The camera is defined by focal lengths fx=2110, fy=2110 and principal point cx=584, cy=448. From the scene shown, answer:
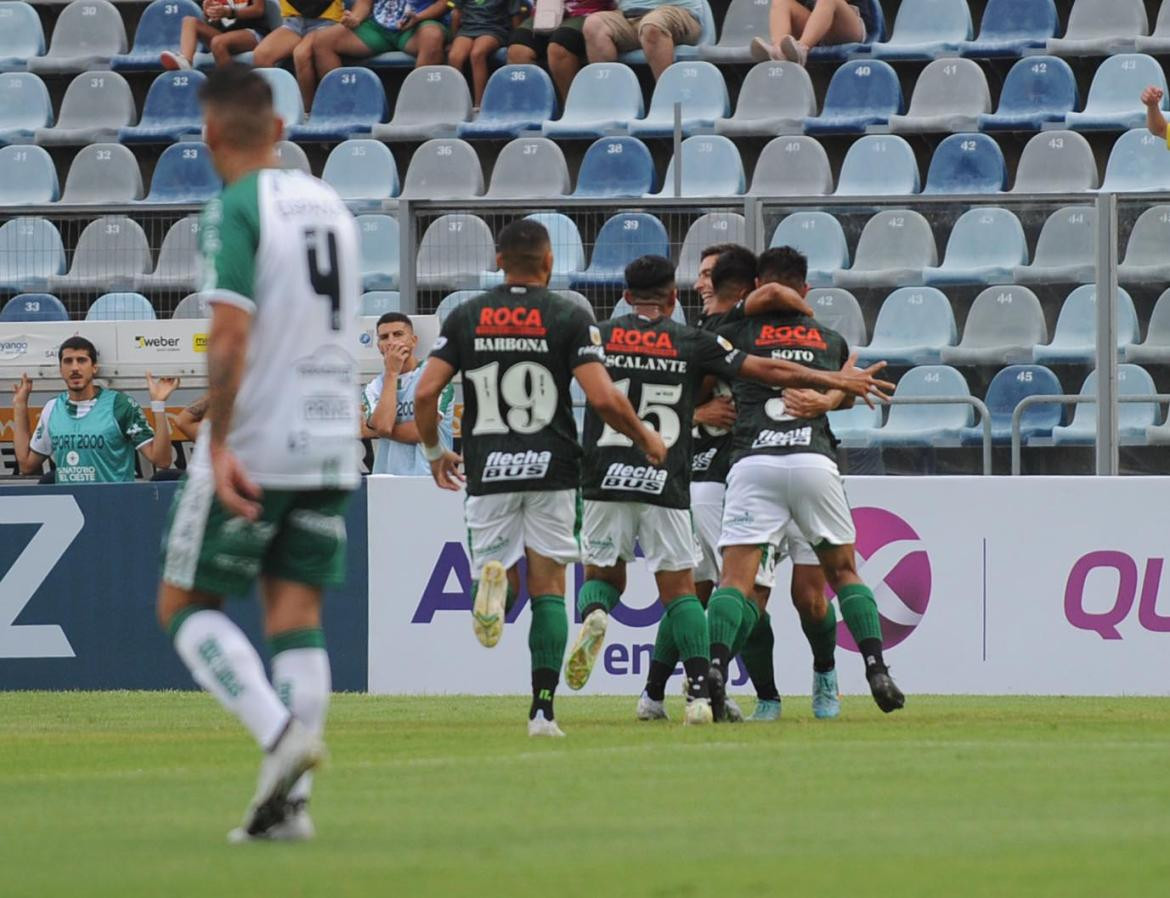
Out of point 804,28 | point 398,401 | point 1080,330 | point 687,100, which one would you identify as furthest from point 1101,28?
point 398,401

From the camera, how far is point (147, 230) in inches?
580

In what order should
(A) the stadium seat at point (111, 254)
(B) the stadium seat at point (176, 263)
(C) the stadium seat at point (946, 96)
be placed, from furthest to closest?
(C) the stadium seat at point (946, 96)
(A) the stadium seat at point (111, 254)
(B) the stadium seat at point (176, 263)

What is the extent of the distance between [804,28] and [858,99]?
3.21 ft

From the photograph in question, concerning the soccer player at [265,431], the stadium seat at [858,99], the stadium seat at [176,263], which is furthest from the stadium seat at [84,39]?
the soccer player at [265,431]

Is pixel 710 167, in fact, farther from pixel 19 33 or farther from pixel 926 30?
pixel 19 33

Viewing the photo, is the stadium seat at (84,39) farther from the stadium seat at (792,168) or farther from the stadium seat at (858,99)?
the stadium seat at (858,99)

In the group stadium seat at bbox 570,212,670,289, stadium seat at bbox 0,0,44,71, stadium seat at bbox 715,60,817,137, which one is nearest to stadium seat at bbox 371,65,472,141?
stadium seat at bbox 715,60,817,137

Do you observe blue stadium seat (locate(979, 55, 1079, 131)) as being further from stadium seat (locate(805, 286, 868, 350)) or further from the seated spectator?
stadium seat (locate(805, 286, 868, 350))

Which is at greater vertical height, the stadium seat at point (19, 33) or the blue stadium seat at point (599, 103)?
the stadium seat at point (19, 33)

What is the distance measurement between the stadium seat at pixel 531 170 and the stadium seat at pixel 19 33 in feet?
19.9

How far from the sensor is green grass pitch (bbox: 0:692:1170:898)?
4605 millimetres

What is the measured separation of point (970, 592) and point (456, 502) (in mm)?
3248

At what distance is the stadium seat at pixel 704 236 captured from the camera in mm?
13633

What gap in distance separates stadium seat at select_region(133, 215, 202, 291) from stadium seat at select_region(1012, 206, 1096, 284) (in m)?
5.64
